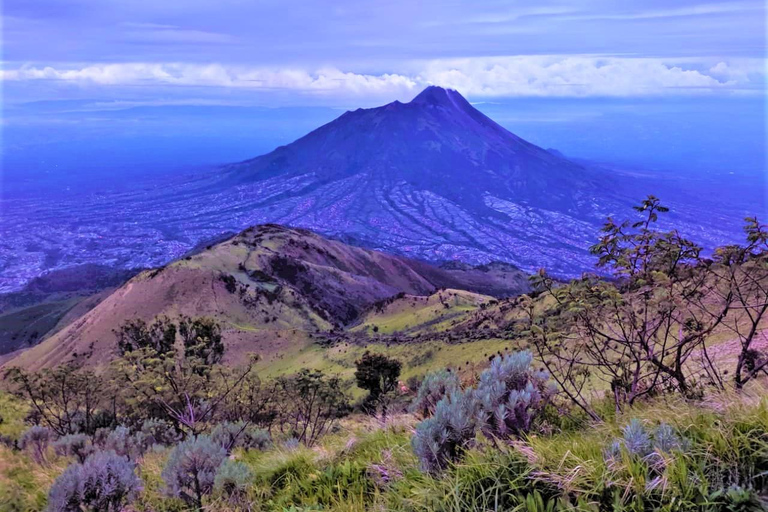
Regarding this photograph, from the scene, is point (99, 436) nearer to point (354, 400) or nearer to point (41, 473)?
point (41, 473)

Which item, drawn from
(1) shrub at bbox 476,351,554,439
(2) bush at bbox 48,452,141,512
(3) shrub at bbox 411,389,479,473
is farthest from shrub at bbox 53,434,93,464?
(1) shrub at bbox 476,351,554,439

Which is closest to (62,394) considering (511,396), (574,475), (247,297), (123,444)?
(123,444)

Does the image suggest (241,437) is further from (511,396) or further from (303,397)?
(303,397)

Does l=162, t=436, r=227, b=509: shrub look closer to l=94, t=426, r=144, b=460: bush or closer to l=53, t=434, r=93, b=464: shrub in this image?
l=94, t=426, r=144, b=460: bush

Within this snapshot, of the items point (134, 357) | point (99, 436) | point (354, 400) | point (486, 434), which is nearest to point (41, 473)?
point (134, 357)

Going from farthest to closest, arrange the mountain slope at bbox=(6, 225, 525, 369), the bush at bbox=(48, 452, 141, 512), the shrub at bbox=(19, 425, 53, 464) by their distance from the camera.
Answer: the mountain slope at bbox=(6, 225, 525, 369)
the shrub at bbox=(19, 425, 53, 464)
the bush at bbox=(48, 452, 141, 512)

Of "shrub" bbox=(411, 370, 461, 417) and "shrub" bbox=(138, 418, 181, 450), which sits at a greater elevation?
"shrub" bbox=(411, 370, 461, 417)
